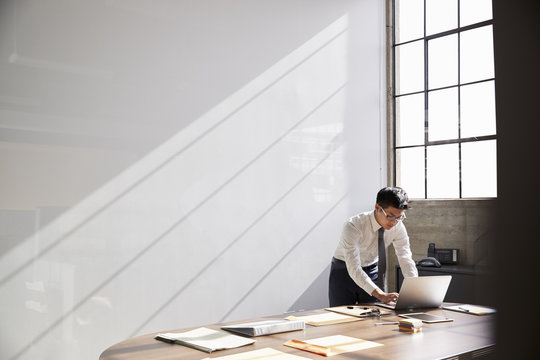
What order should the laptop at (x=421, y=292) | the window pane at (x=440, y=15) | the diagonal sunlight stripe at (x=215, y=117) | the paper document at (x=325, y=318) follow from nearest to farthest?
1. the paper document at (x=325, y=318)
2. the laptop at (x=421, y=292)
3. the diagonal sunlight stripe at (x=215, y=117)
4. the window pane at (x=440, y=15)

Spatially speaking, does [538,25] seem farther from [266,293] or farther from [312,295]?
[312,295]

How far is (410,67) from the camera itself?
6266mm

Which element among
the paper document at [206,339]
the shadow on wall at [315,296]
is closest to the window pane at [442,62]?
the shadow on wall at [315,296]

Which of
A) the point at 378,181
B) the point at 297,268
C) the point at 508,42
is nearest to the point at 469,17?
the point at 378,181

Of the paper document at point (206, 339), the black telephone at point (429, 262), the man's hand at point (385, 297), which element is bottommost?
the paper document at point (206, 339)

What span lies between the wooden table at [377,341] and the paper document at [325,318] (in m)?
0.06

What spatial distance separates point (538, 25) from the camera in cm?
35

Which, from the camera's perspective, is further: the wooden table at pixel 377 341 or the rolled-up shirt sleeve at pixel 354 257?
the rolled-up shirt sleeve at pixel 354 257

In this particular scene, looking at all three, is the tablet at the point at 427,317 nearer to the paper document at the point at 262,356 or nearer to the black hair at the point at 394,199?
the black hair at the point at 394,199

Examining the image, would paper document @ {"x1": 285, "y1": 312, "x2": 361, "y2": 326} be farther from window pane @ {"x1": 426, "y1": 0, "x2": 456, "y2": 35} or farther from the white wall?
window pane @ {"x1": 426, "y1": 0, "x2": 456, "y2": 35}

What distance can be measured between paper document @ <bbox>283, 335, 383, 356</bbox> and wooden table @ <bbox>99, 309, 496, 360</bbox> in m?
0.04

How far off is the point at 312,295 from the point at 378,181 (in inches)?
62.7

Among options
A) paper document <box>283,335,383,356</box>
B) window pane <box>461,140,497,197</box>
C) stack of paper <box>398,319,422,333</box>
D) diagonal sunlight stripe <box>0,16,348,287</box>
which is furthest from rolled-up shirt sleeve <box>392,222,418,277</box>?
diagonal sunlight stripe <box>0,16,348,287</box>

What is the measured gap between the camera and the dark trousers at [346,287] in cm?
→ 387
